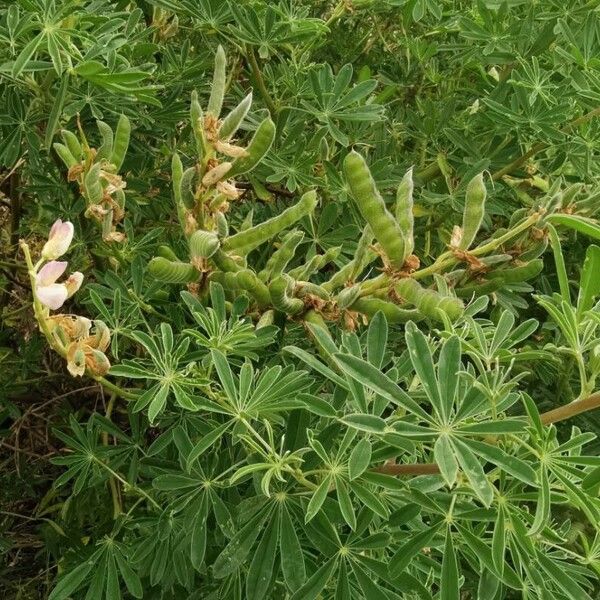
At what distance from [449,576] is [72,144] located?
67cm

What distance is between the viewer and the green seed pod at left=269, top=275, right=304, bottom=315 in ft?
3.13

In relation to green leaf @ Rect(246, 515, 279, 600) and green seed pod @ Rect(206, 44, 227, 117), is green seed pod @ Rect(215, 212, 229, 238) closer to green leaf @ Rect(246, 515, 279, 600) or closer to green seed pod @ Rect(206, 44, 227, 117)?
green seed pod @ Rect(206, 44, 227, 117)

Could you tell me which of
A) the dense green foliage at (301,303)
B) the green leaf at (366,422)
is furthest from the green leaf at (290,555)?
the green leaf at (366,422)

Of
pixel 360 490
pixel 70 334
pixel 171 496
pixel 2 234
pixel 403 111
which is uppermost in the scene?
pixel 70 334

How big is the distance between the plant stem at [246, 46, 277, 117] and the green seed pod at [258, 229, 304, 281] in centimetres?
50

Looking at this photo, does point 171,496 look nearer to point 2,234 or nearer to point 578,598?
point 578,598

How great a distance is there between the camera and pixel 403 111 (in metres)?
1.67

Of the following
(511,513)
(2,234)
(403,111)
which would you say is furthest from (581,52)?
(2,234)

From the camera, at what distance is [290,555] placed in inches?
35.0

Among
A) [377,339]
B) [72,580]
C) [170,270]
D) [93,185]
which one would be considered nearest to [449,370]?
[377,339]

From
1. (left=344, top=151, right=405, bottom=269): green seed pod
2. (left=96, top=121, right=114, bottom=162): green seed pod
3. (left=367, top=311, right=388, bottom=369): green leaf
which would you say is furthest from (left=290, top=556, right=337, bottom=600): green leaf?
(left=96, top=121, right=114, bottom=162): green seed pod

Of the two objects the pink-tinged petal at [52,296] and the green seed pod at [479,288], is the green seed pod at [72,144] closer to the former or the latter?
the pink-tinged petal at [52,296]

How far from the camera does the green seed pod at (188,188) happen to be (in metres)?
0.93

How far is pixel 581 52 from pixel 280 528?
0.96 m
